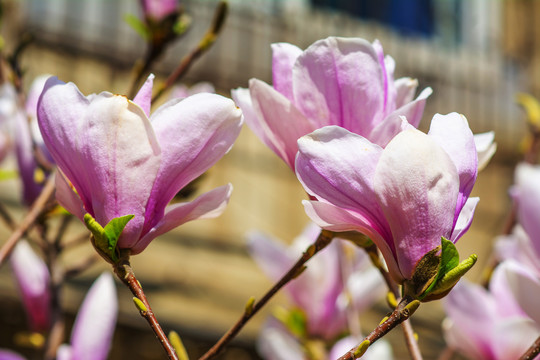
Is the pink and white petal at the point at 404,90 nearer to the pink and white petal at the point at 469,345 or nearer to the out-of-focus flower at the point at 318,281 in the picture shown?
the pink and white petal at the point at 469,345

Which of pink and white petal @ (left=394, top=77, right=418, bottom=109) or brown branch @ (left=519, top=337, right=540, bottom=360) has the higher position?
pink and white petal @ (left=394, top=77, right=418, bottom=109)

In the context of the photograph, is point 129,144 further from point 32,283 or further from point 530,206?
point 32,283

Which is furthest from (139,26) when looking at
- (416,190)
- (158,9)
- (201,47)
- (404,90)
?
(416,190)

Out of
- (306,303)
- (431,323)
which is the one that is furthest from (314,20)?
(306,303)

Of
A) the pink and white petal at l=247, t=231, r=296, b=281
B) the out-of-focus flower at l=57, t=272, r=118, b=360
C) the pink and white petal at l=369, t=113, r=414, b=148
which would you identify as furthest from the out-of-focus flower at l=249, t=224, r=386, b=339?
the pink and white petal at l=369, t=113, r=414, b=148

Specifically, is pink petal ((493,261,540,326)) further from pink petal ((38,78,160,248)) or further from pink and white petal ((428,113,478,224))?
pink petal ((38,78,160,248))

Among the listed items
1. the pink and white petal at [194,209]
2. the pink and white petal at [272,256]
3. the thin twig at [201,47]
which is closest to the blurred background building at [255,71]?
the pink and white petal at [272,256]
